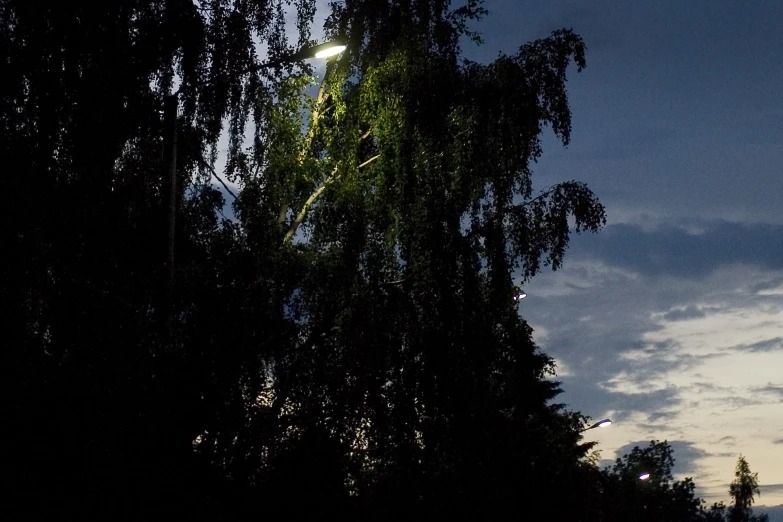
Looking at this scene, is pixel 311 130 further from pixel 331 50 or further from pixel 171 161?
pixel 171 161

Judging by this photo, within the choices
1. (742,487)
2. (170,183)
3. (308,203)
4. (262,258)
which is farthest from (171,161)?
(742,487)

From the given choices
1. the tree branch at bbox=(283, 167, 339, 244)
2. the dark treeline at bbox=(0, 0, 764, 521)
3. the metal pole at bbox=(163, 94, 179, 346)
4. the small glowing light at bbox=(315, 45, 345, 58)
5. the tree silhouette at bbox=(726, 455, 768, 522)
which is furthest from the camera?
the tree silhouette at bbox=(726, 455, 768, 522)

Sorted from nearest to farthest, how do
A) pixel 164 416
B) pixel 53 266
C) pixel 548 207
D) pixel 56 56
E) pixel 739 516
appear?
1. pixel 53 266
2. pixel 164 416
3. pixel 56 56
4. pixel 548 207
5. pixel 739 516

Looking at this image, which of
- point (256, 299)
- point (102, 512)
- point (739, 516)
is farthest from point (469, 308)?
point (739, 516)

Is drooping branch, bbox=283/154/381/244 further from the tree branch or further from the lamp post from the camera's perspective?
the lamp post

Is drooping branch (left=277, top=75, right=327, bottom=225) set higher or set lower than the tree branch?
higher

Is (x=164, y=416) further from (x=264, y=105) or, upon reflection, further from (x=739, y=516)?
(x=739, y=516)

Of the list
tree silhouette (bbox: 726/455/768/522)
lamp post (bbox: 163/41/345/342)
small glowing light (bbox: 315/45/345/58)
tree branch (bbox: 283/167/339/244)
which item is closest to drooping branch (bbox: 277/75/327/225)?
tree branch (bbox: 283/167/339/244)

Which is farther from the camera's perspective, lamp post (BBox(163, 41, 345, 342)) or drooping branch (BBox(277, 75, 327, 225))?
drooping branch (BBox(277, 75, 327, 225))

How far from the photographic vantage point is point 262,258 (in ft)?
48.7

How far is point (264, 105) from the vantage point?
16.3 metres

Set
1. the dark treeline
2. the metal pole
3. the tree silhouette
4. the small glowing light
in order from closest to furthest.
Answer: the dark treeline < the metal pole < the small glowing light < the tree silhouette

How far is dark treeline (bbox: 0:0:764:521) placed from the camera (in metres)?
10.1

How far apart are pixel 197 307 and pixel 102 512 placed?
361cm
